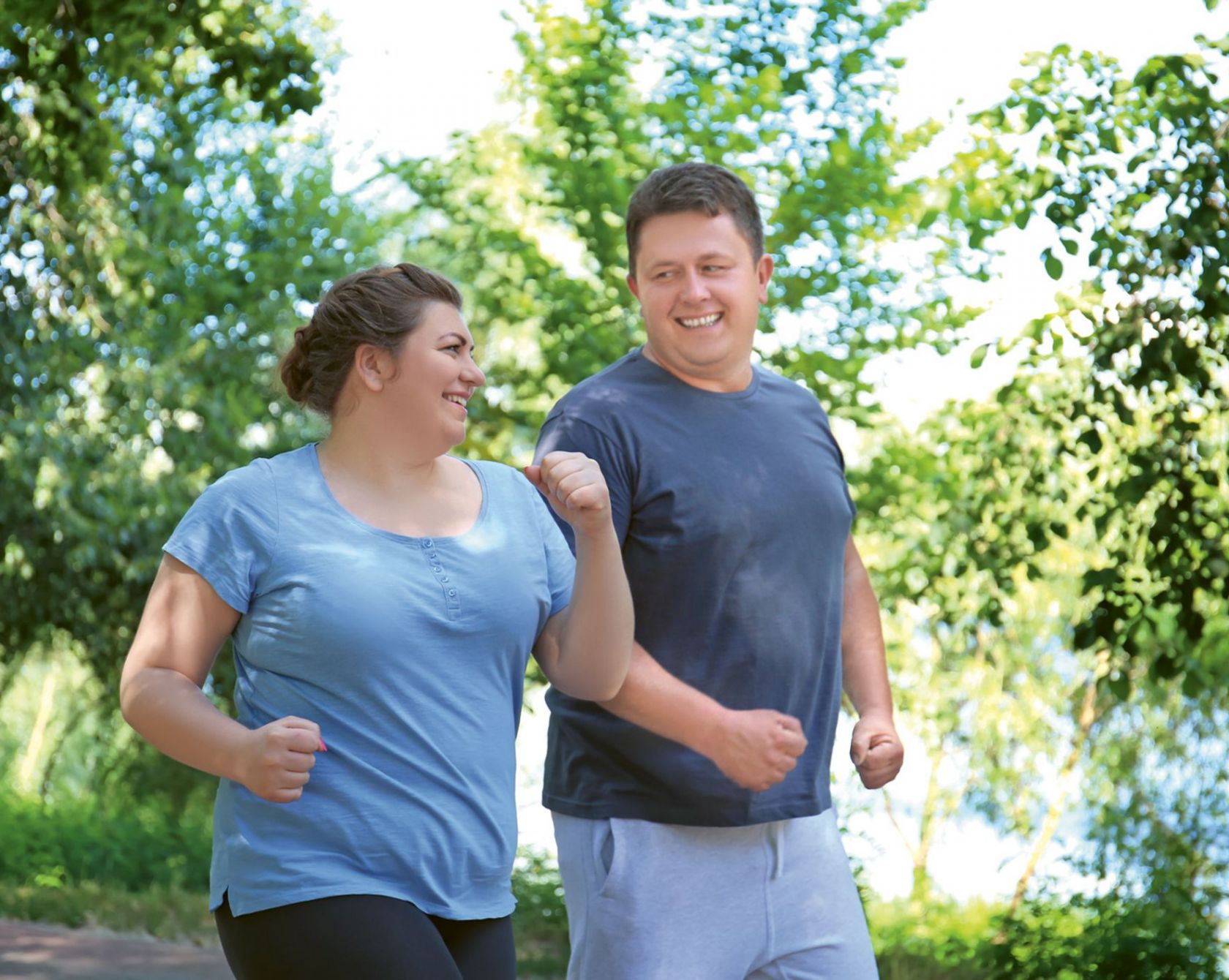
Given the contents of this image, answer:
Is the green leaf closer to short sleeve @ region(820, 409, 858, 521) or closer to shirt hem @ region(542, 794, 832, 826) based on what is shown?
short sleeve @ region(820, 409, 858, 521)

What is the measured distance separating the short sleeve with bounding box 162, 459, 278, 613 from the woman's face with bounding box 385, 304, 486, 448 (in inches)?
9.1

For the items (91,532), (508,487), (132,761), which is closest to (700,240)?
(508,487)

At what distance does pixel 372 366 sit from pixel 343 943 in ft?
2.63

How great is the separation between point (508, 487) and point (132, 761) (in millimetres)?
9895

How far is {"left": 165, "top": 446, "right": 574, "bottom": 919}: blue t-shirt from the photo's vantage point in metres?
1.96

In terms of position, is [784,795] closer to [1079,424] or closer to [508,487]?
[508,487]

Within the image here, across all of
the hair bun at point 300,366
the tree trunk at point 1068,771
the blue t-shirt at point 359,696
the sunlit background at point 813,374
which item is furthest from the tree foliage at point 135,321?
the tree trunk at point 1068,771

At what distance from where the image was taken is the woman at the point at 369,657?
1931mm

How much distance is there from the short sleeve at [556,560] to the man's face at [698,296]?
0.50 metres

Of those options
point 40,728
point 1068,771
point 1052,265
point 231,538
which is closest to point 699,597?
Answer: point 231,538

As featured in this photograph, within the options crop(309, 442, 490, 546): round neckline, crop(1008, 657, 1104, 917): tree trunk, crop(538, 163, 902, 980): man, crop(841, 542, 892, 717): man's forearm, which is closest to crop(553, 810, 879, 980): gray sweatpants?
crop(538, 163, 902, 980): man

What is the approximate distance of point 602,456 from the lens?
249cm

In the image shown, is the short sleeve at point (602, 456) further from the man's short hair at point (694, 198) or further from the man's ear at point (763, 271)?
the man's ear at point (763, 271)

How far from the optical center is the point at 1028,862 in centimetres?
1062
